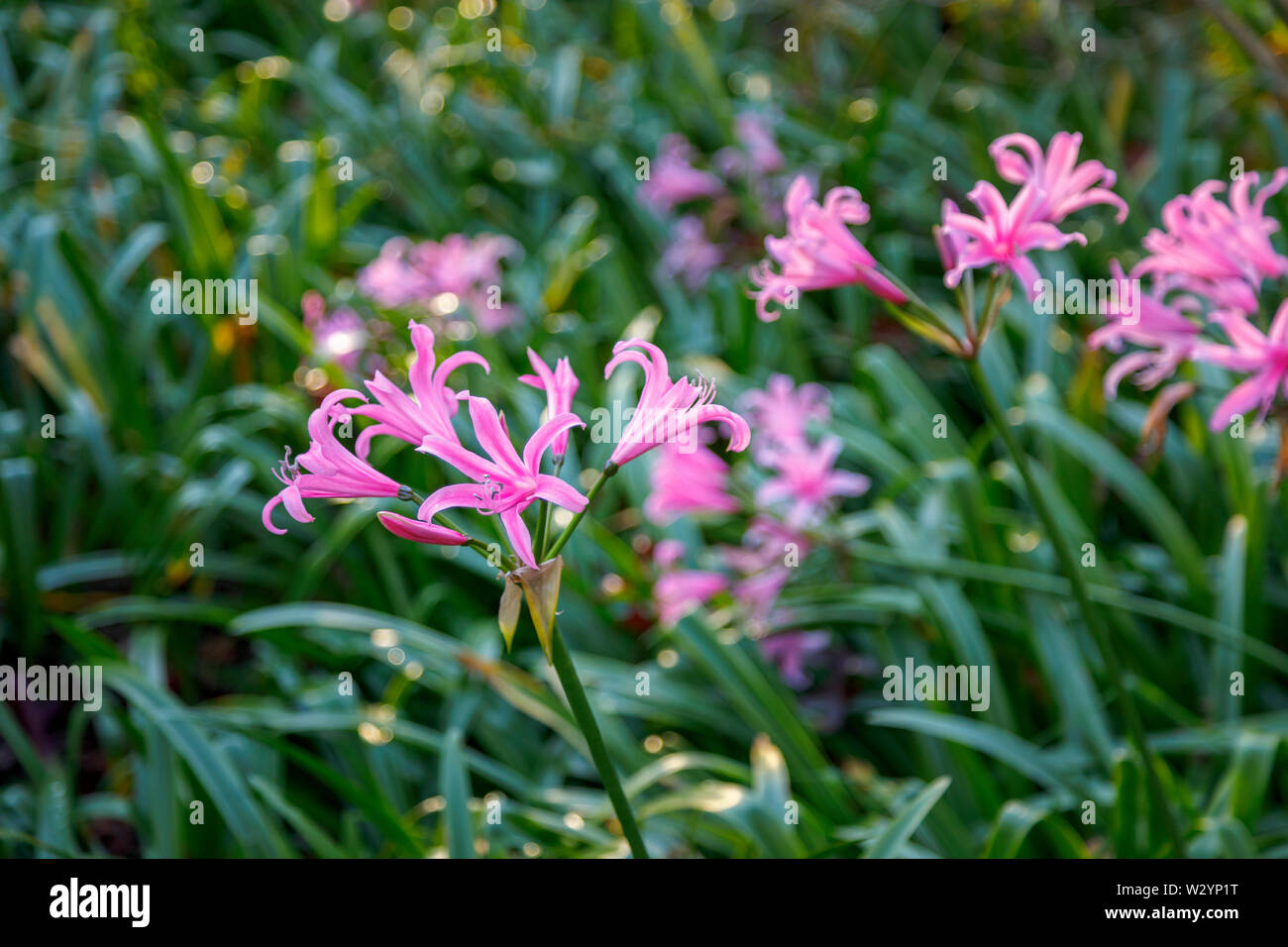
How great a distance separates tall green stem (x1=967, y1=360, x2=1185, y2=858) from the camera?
1223mm

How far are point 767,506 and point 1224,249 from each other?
976 mm

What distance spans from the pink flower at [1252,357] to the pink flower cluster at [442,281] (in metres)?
1.68

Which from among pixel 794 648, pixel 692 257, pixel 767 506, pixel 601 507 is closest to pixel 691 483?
pixel 767 506

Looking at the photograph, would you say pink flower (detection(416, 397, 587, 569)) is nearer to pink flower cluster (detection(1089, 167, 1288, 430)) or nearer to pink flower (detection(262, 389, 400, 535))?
pink flower (detection(262, 389, 400, 535))

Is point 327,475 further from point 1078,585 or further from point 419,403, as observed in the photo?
point 1078,585

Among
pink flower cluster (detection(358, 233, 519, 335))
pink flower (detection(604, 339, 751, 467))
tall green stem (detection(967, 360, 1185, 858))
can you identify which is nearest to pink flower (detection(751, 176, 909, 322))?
tall green stem (detection(967, 360, 1185, 858))

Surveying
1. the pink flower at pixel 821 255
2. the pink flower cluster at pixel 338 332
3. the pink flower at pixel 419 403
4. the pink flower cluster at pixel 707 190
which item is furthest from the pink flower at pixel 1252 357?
the pink flower cluster at pixel 707 190

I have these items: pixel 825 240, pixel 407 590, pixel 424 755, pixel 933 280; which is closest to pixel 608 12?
pixel 933 280

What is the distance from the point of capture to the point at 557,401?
103 cm

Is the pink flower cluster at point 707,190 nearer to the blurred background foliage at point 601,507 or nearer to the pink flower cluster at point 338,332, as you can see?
the blurred background foliage at point 601,507

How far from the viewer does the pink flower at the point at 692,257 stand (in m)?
3.07

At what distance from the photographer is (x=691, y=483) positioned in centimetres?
200
